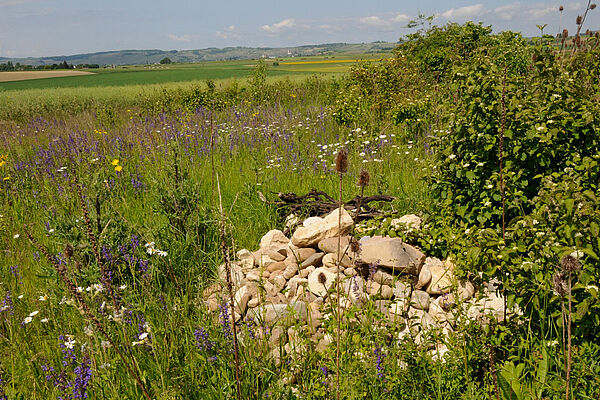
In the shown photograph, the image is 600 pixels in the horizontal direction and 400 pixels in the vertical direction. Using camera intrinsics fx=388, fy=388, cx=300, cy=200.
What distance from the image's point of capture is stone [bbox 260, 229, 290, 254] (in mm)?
3699

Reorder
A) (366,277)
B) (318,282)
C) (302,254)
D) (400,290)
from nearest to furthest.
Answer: (400,290)
(318,282)
(366,277)
(302,254)

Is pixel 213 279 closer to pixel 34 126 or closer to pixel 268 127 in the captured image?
pixel 268 127

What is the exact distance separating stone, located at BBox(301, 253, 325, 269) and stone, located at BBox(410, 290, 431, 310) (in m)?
0.86

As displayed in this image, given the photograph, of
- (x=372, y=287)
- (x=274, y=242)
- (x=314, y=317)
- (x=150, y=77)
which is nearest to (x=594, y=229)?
(x=372, y=287)

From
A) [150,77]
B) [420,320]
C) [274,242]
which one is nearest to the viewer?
[420,320]

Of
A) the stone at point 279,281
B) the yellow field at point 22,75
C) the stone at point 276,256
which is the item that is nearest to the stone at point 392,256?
the stone at point 279,281

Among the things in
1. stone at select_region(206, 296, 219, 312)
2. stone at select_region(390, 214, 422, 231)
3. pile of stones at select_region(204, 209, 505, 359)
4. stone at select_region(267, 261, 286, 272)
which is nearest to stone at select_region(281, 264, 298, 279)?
pile of stones at select_region(204, 209, 505, 359)

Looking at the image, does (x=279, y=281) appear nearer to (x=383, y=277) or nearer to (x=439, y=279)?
(x=383, y=277)

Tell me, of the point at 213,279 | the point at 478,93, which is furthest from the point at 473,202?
the point at 213,279

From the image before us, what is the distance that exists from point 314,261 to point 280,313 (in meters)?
0.80

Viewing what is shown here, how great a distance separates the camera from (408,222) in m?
3.62

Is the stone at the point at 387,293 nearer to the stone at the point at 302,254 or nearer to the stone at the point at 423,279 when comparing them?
the stone at the point at 423,279

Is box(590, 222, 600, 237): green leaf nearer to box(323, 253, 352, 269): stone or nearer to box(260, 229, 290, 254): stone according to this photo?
box(323, 253, 352, 269): stone

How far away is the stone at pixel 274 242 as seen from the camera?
370cm
